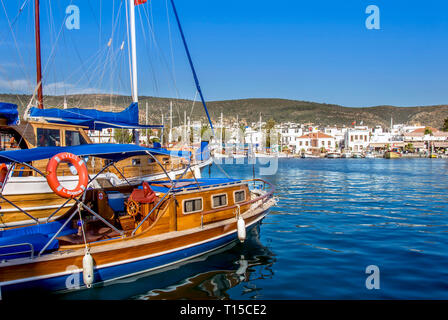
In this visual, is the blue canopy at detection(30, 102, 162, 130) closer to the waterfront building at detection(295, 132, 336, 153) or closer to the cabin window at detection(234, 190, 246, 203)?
the cabin window at detection(234, 190, 246, 203)

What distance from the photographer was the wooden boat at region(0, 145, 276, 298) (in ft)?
26.3

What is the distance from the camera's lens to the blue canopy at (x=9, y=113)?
45.9 feet

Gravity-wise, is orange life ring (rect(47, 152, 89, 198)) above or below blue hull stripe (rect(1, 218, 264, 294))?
above

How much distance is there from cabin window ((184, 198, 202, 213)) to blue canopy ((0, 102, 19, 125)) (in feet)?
28.4

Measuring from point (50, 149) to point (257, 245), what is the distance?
24.5 ft

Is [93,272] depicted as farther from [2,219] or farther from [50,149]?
[2,219]

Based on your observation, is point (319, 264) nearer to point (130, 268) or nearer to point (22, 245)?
point (130, 268)

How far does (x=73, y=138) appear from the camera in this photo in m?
16.2

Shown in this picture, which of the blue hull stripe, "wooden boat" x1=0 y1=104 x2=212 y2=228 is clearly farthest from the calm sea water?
"wooden boat" x1=0 y1=104 x2=212 y2=228

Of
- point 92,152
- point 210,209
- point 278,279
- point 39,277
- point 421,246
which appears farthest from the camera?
point 421,246

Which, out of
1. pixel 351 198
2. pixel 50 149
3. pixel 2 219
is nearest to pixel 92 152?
pixel 50 149

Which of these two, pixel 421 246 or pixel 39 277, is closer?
pixel 39 277

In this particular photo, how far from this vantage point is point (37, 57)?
19672 millimetres

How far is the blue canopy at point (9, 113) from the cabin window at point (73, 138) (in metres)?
2.13
